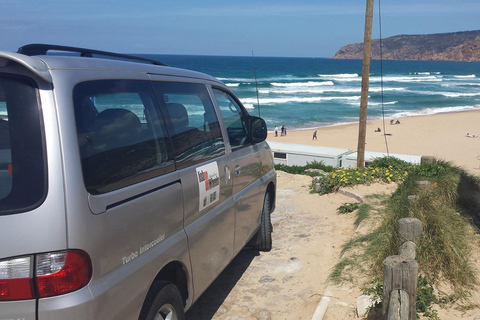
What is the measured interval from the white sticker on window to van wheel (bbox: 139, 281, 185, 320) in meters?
0.69

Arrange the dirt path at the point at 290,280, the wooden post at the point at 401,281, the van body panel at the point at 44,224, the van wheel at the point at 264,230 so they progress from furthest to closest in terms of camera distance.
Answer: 1. the van wheel at the point at 264,230
2. the dirt path at the point at 290,280
3. the wooden post at the point at 401,281
4. the van body panel at the point at 44,224

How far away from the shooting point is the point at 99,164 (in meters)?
2.53

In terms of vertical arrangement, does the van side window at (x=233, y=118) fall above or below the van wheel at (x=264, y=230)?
above

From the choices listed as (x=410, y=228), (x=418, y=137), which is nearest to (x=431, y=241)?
(x=410, y=228)

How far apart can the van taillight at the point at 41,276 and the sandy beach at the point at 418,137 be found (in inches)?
890

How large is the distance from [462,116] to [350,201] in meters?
37.8

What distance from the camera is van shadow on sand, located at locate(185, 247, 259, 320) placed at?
4.63 metres

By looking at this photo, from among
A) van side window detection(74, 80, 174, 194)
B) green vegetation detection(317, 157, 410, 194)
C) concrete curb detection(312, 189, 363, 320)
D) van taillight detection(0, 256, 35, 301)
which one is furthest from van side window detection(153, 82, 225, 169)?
green vegetation detection(317, 157, 410, 194)

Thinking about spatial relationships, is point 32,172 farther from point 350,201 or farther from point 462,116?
point 462,116

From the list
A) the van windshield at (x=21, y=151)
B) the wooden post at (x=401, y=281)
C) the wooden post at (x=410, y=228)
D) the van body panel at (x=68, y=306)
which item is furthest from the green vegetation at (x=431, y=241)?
the van windshield at (x=21, y=151)

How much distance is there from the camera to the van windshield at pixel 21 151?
2.21 meters

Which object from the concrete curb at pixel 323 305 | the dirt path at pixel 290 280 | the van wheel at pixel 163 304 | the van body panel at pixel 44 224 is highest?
the van body panel at pixel 44 224

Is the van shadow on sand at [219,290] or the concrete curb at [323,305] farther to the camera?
the van shadow on sand at [219,290]

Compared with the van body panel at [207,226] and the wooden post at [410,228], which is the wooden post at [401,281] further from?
the van body panel at [207,226]
